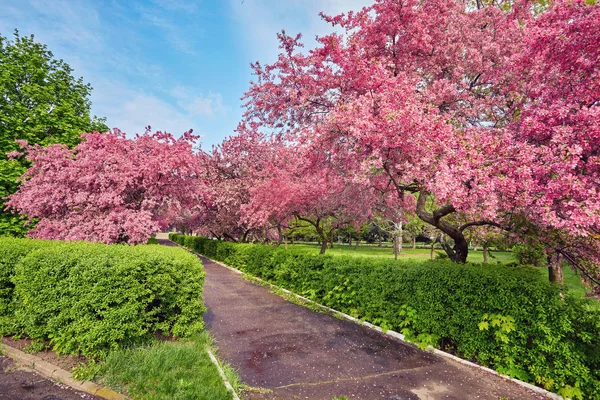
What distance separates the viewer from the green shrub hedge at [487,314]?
4.66 metres

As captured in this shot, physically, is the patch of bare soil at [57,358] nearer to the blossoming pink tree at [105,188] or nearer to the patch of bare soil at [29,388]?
the patch of bare soil at [29,388]

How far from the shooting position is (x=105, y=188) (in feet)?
32.7

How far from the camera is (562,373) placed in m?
4.67

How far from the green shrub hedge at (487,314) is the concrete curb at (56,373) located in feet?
18.6

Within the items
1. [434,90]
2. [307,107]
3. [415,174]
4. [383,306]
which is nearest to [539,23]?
[434,90]

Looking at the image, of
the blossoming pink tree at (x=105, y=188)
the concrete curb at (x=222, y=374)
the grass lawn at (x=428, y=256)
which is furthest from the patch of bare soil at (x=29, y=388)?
the grass lawn at (x=428, y=256)

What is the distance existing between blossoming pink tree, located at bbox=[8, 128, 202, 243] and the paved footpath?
4.62 metres

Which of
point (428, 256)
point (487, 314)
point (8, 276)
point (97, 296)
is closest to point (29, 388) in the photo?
point (97, 296)

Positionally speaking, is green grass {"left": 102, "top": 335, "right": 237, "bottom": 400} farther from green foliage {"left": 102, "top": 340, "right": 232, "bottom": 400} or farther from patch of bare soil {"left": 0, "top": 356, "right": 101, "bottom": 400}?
patch of bare soil {"left": 0, "top": 356, "right": 101, "bottom": 400}

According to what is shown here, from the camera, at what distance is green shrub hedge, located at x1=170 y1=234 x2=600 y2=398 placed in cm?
466

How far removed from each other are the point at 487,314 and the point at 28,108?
21473 millimetres

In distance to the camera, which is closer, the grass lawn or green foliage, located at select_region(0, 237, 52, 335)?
green foliage, located at select_region(0, 237, 52, 335)

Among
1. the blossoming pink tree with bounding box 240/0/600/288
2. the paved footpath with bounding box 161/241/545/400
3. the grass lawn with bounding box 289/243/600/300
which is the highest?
the blossoming pink tree with bounding box 240/0/600/288

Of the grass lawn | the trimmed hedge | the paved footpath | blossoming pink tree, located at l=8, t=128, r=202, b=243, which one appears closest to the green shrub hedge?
the paved footpath
